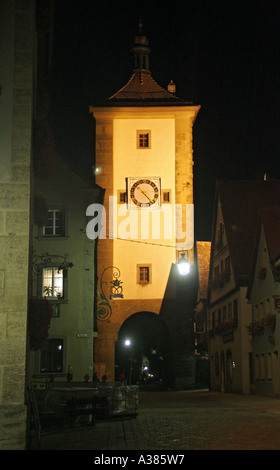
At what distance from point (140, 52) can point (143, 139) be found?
7732 mm

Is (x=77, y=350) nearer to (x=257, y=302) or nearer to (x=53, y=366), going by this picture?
(x=53, y=366)

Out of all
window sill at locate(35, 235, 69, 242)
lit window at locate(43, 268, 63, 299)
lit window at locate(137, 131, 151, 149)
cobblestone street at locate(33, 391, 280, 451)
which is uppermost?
lit window at locate(137, 131, 151, 149)

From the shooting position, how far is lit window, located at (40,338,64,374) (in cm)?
3315

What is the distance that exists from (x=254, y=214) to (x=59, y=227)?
1164cm

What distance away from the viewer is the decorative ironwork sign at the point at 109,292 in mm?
42781

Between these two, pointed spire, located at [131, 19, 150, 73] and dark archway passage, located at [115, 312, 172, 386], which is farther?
pointed spire, located at [131, 19, 150, 73]

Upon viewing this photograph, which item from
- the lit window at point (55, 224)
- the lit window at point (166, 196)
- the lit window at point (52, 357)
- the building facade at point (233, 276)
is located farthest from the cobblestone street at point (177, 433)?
the lit window at point (166, 196)

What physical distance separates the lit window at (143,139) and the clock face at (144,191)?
7.07 ft

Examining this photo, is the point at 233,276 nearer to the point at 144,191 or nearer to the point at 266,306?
the point at 266,306

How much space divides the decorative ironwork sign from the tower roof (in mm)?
10044

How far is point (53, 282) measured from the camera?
33.9 m

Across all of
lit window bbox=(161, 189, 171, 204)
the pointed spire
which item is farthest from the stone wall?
the pointed spire

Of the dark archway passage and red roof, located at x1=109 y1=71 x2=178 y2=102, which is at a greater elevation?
red roof, located at x1=109 y1=71 x2=178 y2=102

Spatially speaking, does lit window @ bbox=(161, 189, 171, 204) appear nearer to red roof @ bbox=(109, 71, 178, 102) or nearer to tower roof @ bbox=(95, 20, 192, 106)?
tower roof @ bbox=(95, 20, 192, 106)
